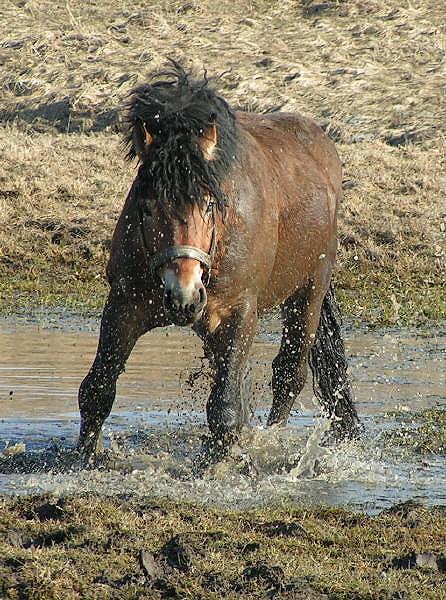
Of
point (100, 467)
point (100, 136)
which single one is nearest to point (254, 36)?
point (100, 136)

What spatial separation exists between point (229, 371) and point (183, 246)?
98 cm

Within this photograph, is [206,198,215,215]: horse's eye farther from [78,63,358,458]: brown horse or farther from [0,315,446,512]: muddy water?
[0,315,446,512]: muddy water

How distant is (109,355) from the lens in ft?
21.2

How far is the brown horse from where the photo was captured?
227 inches

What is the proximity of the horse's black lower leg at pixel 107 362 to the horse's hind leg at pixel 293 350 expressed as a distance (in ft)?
5.50

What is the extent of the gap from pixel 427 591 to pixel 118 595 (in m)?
1.06

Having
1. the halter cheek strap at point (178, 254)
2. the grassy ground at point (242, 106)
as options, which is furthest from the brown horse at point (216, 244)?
the grassy ground at point (242, 106)

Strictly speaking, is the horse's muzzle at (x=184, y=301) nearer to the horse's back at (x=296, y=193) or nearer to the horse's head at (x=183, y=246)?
the horse's head at (x=183, y=246)

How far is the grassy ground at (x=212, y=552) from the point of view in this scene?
4281mm

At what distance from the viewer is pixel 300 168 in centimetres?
775

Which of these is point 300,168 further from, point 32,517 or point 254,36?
point 254,36

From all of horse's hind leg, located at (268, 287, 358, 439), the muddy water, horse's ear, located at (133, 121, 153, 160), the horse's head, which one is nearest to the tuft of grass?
the muddy water

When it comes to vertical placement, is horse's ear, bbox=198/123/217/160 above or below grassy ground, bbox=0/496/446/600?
above

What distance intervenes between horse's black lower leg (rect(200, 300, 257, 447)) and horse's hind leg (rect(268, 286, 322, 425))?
1.44m
